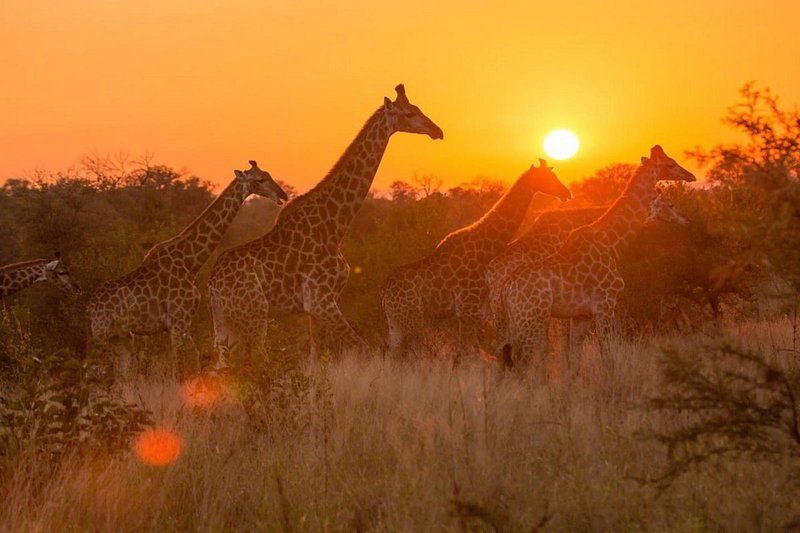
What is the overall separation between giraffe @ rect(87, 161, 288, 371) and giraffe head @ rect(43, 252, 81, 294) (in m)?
1.88

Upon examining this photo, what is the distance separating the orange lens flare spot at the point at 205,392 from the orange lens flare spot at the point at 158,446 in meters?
0.87

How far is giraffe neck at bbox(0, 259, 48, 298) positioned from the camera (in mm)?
12688

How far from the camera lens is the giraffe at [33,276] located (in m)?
12.7

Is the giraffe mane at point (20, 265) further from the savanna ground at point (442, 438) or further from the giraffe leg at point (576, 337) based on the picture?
the giraffe leg at point (576, 337)

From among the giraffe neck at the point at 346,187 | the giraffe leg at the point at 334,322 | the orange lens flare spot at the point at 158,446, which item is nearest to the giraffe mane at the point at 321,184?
the giraffe neck at the point at 346,187

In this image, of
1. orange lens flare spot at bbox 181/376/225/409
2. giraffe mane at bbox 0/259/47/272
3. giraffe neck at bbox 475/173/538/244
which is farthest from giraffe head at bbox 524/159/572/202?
giraffe mane at bbox 0/259/47/272

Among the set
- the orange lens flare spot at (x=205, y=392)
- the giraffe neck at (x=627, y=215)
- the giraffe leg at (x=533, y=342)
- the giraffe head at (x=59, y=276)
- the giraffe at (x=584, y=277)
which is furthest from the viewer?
the giraffe head at (x=59, y=276)

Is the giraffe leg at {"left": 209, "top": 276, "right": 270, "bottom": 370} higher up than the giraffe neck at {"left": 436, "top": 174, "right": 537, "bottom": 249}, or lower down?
lower down

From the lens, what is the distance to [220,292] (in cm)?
1125

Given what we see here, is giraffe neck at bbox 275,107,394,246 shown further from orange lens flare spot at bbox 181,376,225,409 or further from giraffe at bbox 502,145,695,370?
orange lens flare spot at bbox 181,376,225,409

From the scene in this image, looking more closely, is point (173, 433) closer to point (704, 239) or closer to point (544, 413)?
point (544, 413)

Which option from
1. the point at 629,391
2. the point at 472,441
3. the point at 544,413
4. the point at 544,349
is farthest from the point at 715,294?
the point at 472,441

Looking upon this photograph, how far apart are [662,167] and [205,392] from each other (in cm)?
661

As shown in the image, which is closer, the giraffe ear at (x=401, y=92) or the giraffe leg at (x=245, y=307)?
the giraffe leg at (x=245, y=307)
